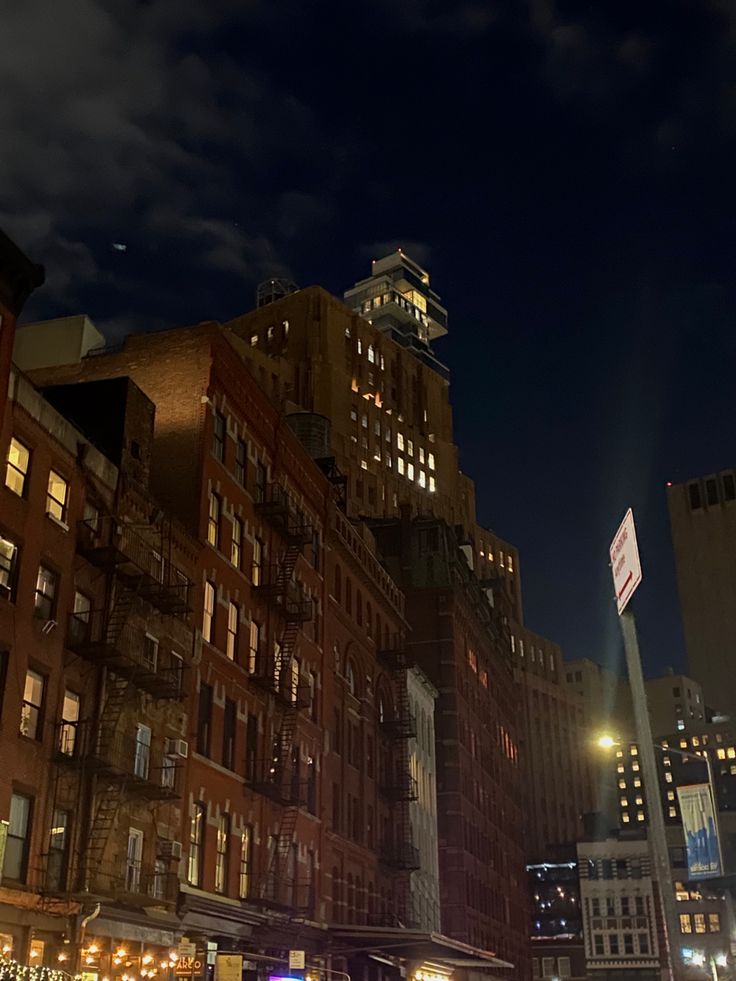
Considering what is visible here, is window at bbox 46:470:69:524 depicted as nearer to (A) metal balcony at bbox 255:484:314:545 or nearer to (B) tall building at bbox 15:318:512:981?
(B) tall building at bbox 15:318:512:981

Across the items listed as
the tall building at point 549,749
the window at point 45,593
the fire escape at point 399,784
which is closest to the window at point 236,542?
the window at point 45,593

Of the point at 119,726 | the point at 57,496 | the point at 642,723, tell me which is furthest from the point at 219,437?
the point at 642,723

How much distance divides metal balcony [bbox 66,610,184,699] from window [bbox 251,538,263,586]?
10.2 m

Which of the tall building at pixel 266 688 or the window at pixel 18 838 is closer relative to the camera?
the window at pixel 18 838

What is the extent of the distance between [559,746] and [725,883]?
162 m

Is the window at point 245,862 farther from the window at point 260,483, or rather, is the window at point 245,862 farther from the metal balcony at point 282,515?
the window at point 260,483

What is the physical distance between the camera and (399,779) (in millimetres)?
63000

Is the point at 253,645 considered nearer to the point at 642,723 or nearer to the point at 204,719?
the point at 204,719

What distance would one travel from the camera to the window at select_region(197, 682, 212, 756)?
3853 cm

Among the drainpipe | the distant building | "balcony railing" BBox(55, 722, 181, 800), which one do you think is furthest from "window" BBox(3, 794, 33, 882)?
the distant building

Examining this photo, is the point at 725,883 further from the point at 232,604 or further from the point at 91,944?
the point at 232,604

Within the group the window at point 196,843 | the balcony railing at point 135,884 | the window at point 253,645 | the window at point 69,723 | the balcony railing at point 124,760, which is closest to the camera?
the balcony railing at point 135,884

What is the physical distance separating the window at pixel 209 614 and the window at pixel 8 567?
1129 centimetres

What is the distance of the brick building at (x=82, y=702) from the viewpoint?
92.4ft
